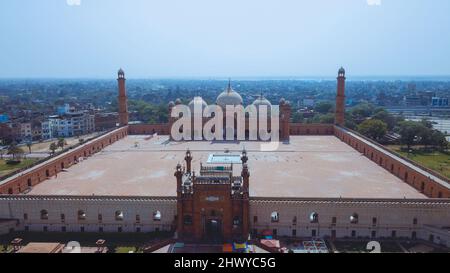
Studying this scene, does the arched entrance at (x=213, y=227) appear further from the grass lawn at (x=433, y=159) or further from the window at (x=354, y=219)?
the grass lawn at (x=433, y=159)

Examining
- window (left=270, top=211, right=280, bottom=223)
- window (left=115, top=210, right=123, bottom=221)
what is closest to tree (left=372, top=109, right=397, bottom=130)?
window (left=270, top=211, right=280, bottom=223)

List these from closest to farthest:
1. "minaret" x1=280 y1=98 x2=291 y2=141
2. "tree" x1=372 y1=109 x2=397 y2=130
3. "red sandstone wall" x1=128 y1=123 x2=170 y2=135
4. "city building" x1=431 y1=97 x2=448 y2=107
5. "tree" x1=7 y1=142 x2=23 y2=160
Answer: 1. "tree" x1=7 y1=142 x2=23 y2=160
2. "minaret" x1=280 y1=98 x2=291 y2=141
3. "red sandstone wall" x1=128 y1=123 x2=170 y2=135
4. "tree" x1=372 y1=109 x2=397 y2=130
5. "city building" x1=431 y1=97 x2=448 y2=107

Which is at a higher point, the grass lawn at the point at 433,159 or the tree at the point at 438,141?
the tree at the point at 438,141

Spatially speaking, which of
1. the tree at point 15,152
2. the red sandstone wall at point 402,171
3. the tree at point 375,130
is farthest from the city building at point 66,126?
the red sandstone wall at point 402,171

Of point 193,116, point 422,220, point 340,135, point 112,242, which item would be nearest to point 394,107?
point 340,135

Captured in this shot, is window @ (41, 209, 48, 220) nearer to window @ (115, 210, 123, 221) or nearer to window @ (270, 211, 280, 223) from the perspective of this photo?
window @ (115, 210, 123, 221)
